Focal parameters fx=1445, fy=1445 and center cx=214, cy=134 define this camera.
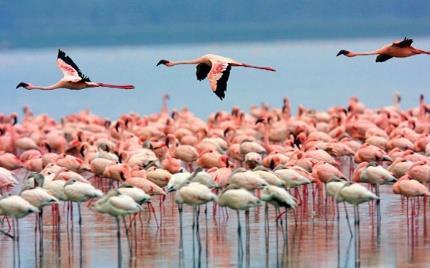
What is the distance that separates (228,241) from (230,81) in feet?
138

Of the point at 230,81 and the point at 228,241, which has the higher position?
the point at 230,81

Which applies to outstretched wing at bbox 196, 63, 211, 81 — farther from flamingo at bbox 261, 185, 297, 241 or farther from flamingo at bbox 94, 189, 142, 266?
flamingo at bbox 94, 189, 142, 266

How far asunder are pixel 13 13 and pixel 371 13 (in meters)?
24.0

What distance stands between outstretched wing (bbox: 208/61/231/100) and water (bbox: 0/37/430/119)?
65.0 feet

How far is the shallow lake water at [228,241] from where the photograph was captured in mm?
12238

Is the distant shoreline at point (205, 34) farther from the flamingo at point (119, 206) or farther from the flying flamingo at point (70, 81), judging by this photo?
the flamingo at point (119, 206)

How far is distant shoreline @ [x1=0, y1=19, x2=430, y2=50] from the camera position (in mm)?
84750

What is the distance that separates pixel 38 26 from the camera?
307 feet

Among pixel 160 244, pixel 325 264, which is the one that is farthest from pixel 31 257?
pixel 325 264

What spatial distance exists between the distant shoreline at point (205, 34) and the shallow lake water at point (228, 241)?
66359 millimetres

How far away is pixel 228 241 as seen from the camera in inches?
523

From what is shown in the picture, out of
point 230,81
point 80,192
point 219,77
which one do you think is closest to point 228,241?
point 80,192

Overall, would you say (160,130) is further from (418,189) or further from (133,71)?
(133,71)

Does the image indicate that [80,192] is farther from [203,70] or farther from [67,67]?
[67,67]
